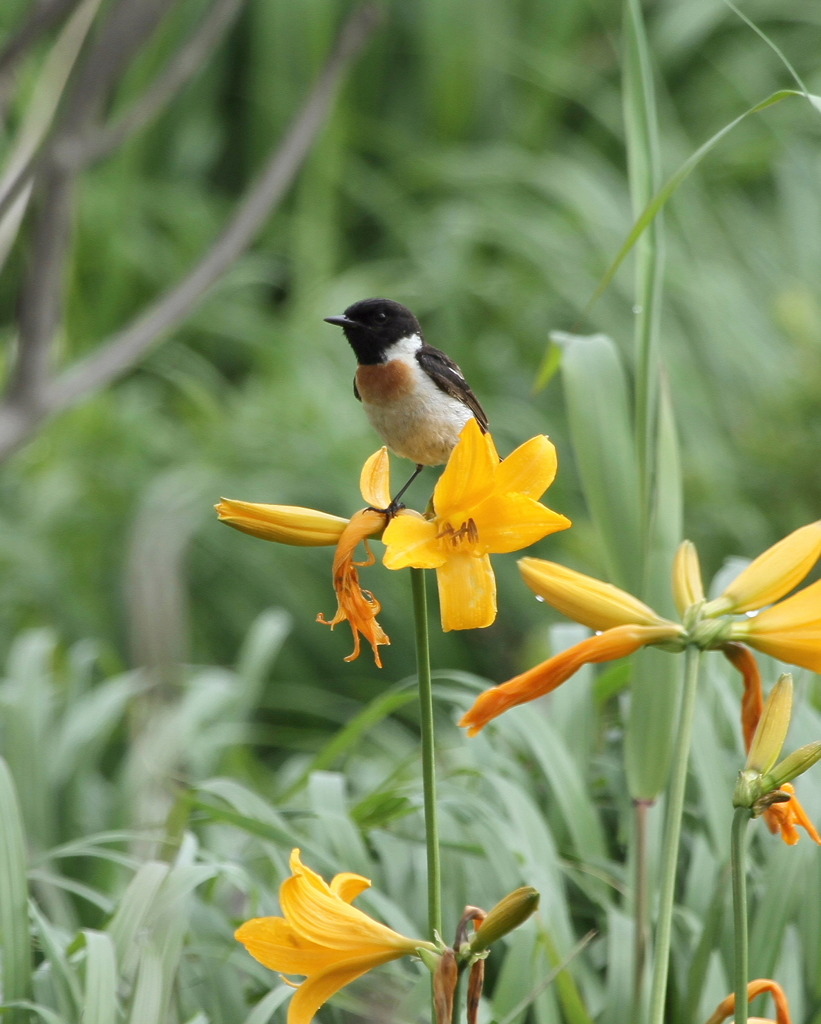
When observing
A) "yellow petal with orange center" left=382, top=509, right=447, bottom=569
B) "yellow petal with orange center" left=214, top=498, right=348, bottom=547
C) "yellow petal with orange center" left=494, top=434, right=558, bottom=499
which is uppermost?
"yellow petal with orange center" left=494, top=434, right=558, bottom=499

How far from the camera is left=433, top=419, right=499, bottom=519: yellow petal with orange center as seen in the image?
0.84m

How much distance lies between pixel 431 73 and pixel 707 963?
173 inches

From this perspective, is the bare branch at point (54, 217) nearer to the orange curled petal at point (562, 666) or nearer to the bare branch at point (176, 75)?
the bare branch at point (176, 75)

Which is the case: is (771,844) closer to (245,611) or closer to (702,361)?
(245,611)

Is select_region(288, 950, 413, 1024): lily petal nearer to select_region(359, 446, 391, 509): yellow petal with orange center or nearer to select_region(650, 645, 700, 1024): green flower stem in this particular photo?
select_region(650, 645, 700, 1024): green flower stem

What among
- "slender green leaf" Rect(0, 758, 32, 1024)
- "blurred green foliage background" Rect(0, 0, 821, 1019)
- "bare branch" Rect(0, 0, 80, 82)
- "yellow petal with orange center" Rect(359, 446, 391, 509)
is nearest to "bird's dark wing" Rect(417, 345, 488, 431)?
"yellow petal with orange center" Rect(359, 446, 391, 509)

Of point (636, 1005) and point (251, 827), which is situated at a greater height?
point (251, 827)

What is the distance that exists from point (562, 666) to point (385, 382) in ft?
1.61

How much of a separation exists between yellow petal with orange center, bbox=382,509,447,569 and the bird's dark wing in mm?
439

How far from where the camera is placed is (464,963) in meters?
0.78

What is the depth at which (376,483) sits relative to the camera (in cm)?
95

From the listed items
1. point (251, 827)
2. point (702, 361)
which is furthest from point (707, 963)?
point (702, 361)

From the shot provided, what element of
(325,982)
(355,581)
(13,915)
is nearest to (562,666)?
(355,581)

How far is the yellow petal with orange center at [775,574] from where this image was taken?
0.84 meters
